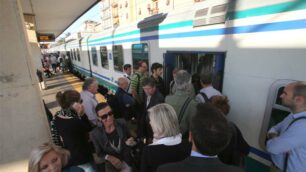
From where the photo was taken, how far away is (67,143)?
78.3 inches

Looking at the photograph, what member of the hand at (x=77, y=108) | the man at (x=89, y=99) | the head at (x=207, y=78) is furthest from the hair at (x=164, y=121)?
the man at (x=89, y=99)

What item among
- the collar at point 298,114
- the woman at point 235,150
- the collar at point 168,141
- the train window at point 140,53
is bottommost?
the woman at point 235,150

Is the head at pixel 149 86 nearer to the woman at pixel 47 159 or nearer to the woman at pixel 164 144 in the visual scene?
the woman at pixel 164 144

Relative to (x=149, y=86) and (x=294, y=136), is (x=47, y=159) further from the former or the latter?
(x=294, y=136)

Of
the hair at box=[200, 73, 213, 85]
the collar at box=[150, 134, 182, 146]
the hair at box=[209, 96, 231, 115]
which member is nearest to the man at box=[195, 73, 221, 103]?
the hair at box=[200, 73, 213, 85]

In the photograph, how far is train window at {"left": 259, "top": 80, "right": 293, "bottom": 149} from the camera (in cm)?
178

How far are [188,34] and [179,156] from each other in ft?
6.83

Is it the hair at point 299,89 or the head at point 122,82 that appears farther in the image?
the head at point 122,82

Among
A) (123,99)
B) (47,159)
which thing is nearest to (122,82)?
(123,99)

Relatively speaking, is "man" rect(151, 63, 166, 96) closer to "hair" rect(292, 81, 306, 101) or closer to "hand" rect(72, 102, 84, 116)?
"hand" rect(72, 102, 84, 116)

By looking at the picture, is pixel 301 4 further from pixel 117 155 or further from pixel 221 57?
pixel 117 155

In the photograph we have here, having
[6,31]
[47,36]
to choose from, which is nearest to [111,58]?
[6,31]

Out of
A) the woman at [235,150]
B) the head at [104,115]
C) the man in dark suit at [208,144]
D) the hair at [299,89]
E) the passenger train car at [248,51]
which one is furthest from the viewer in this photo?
the head at [104,115]

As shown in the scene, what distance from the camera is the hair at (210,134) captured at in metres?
0.93
